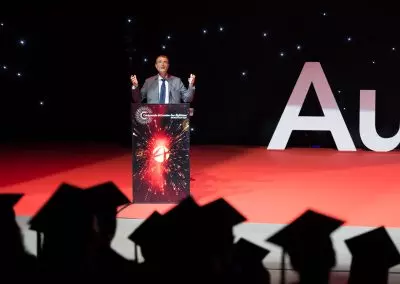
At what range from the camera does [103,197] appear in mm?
1492

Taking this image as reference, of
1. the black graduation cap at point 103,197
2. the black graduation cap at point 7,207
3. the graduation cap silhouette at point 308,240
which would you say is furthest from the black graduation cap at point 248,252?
the black graduation cap at point 7,207

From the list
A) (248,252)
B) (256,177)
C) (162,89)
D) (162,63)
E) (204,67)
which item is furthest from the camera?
(204,67)

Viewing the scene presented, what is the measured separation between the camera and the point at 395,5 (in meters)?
7.96

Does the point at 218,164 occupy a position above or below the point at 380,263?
below

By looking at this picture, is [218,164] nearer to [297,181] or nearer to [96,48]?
[297,181]

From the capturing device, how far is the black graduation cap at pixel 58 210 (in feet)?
4.20

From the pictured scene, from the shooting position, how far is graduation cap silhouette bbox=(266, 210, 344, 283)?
1353 mm

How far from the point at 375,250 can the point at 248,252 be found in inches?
12.8

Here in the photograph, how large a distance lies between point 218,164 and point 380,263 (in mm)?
5369

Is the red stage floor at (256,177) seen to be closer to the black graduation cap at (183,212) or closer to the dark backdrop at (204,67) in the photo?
the dark backdrop at (204,67)

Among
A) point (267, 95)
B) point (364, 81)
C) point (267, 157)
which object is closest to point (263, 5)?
point (267, 95)

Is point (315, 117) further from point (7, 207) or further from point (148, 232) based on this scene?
point (7, 207)

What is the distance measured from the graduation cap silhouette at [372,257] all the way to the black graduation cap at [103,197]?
624 millimetres

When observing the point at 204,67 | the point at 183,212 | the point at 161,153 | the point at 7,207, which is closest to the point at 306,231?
the point at 183,212
